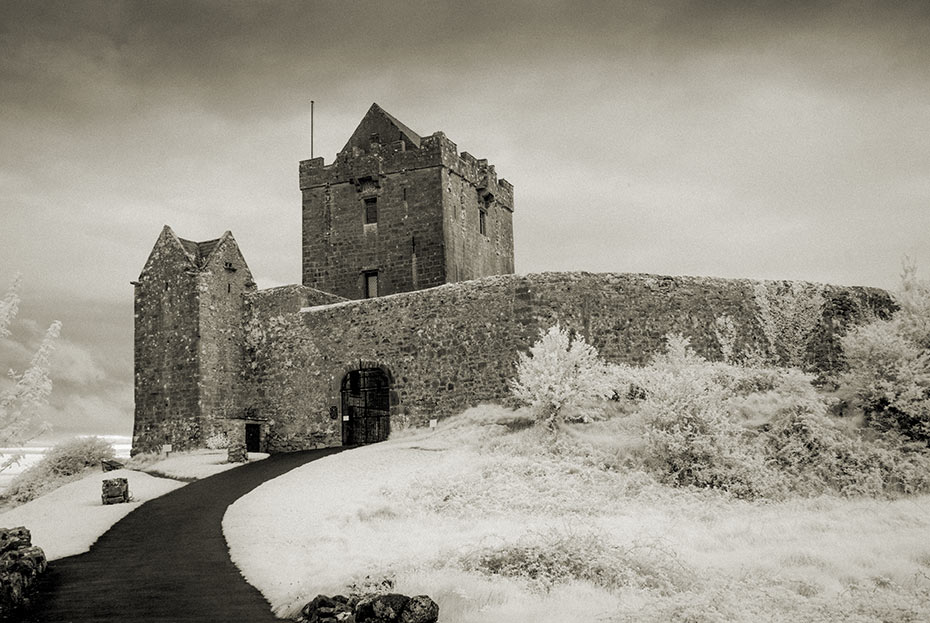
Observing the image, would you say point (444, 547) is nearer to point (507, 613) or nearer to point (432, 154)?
point (507, 613)

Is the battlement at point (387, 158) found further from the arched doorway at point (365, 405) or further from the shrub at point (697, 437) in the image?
the shrub at point (697, 437)

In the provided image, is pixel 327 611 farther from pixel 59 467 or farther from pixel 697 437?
pixel 59 467

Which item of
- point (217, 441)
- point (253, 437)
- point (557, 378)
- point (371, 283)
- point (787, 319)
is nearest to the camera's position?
point (557, 378)

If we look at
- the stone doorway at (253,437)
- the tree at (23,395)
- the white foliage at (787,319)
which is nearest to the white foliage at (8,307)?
the tree at (23,395)

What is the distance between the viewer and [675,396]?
22.1 meters

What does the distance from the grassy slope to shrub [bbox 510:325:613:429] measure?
1.30 meters

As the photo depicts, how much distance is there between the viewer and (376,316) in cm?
2944

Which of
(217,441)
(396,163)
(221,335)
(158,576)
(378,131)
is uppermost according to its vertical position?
(378,131)

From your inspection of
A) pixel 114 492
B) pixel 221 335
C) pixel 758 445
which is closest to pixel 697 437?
pixel 758 445

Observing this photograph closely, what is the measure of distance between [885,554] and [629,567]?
15.8ft

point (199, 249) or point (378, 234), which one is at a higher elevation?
point (378, 234)

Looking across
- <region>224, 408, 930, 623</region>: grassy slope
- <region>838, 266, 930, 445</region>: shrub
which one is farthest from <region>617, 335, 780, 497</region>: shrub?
<region>838, 266, 930, 445</region>: shrub

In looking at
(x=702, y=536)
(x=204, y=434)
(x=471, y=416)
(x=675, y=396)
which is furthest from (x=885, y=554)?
(x=204, y=434)

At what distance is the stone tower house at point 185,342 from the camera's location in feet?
98.1
